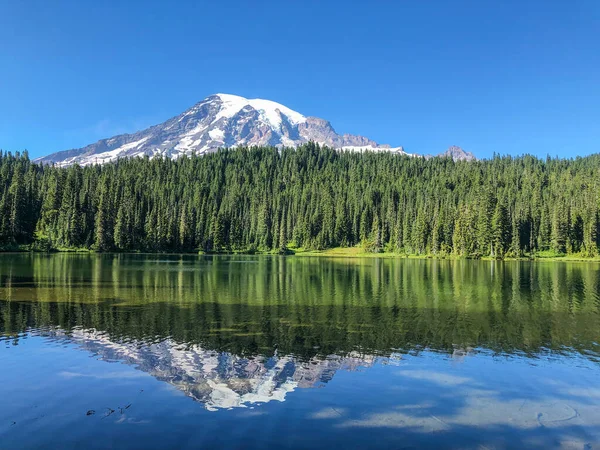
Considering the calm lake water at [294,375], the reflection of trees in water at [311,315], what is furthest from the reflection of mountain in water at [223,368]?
the reflection of trees in water at [311,315]

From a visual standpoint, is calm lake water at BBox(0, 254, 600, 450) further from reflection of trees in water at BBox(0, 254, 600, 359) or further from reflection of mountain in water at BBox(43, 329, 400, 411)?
reflection of trees in water at BBox(0, 254, 600, 359)

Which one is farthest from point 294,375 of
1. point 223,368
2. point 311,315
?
point 311,315

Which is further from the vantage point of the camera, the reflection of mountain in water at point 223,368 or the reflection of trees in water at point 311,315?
the reflection of trees in water at point 311,315

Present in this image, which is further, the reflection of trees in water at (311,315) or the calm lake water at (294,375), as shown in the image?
the reflection of trees in water at (311,315)

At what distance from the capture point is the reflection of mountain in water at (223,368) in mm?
18172

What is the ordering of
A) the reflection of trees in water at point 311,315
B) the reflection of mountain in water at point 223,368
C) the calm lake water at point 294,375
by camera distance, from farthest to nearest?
the reflection of trees in water at point 311,315
the reflection of mountain in water at point 223,368
the calm lake water at point 294,375

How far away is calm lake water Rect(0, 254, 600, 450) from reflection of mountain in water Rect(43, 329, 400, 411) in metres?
0.10

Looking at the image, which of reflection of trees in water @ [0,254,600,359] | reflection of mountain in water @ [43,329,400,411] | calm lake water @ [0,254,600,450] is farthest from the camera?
reflection of trees in water @ [0,254,600,359]

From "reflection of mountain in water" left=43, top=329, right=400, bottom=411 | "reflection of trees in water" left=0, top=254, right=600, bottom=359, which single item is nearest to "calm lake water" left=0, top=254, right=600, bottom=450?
"reflection of mountain in water" left=43, top=329, right=400, bottom=411

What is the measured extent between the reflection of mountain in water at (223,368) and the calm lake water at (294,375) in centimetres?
10

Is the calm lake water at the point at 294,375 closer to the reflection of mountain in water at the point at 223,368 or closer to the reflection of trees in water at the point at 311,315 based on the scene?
the reflection of mountain in water at the point at 223,368

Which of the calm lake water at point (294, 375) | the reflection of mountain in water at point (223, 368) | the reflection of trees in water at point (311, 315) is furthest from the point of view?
the reflection of trees in water at point (311, 315)

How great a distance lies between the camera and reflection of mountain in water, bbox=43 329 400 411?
59.6 feet

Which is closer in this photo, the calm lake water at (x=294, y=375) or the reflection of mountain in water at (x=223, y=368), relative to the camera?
the calm lake water at (x=294, y=375)
